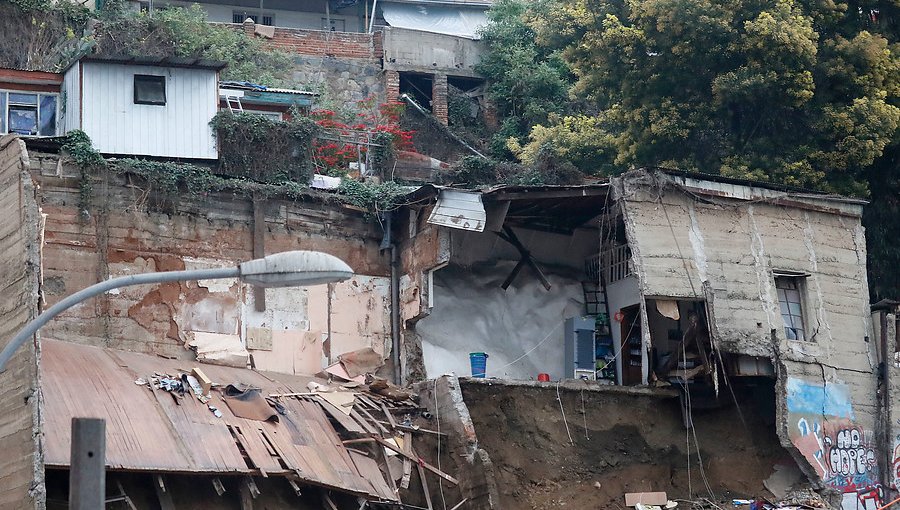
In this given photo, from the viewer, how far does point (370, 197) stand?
2711cm

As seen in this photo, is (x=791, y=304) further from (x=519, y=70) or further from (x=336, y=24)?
(x=336, y=24)

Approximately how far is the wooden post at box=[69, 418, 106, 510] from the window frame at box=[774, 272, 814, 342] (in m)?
17.1

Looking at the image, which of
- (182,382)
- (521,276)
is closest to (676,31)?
(521,276)

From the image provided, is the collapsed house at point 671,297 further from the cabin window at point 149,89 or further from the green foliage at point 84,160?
the green foliage at point 84,160

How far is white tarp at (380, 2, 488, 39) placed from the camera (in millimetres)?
42688

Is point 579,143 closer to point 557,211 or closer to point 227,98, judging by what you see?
point 557,211

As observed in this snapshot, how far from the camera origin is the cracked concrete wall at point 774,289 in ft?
82.0

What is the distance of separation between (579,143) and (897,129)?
21.9ft

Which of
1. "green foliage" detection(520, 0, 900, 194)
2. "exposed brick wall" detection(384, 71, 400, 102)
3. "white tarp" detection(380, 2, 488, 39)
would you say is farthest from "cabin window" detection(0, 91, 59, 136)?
"white tarp" detection(380, 2, 488, 39)

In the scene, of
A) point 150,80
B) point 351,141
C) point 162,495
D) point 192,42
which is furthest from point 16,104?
point 162,495

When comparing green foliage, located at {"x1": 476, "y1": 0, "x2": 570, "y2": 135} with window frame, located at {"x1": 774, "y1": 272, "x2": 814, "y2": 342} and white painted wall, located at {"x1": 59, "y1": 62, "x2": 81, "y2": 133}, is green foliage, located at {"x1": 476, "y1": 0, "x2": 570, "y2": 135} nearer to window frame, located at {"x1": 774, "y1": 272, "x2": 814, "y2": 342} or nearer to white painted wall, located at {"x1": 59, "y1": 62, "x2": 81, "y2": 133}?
window frame, located at {"x1": 774, "y1": 272, "x2": 814, "y2": 342}

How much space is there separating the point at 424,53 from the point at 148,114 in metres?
14.2

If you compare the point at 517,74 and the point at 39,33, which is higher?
the point at 39,33

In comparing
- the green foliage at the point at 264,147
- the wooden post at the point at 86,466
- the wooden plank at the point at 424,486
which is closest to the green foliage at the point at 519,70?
the green foliage at the point at 264,147
